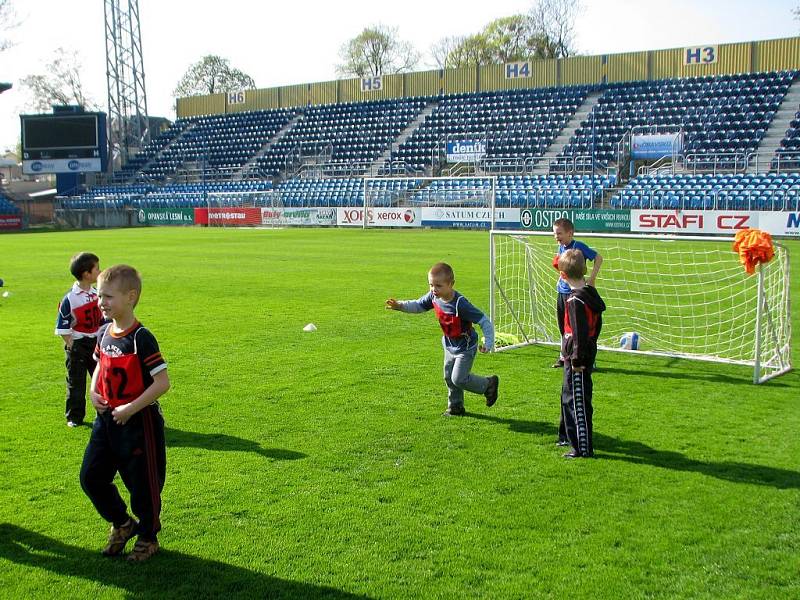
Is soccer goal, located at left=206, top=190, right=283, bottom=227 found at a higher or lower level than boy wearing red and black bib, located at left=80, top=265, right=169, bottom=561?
higher

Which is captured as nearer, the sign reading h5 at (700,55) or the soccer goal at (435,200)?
the soccer goal at (435,200)

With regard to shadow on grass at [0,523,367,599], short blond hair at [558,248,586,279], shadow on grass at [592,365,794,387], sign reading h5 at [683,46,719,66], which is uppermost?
sign reading h5 at [683,46,719,66]

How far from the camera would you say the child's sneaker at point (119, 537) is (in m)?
4.58

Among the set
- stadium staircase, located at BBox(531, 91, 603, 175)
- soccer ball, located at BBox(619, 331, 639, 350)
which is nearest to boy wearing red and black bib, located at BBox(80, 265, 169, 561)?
soccer ball, located at BBox(619, 331, 639, 350)

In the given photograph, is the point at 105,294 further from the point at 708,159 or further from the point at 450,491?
the point at 708,159

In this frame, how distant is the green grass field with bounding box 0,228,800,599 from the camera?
4.34 meters

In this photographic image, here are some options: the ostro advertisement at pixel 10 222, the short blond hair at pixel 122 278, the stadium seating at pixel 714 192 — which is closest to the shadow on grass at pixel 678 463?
the short blond hair at pixel 122 278

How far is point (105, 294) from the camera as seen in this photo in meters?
4.27

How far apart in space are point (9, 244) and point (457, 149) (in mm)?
23631

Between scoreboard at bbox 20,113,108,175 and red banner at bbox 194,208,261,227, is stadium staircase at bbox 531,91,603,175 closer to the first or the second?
red banner at bbox 194,208,261,227

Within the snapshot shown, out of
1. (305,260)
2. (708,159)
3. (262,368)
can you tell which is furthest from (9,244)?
(708,159)

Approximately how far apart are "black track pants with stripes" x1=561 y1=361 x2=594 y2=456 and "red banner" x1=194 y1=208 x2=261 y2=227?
133 feet

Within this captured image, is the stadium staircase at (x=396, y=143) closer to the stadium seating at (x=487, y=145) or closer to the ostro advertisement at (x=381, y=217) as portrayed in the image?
the stadium seating at (x=487, y=145)

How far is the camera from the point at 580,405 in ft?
20.1
